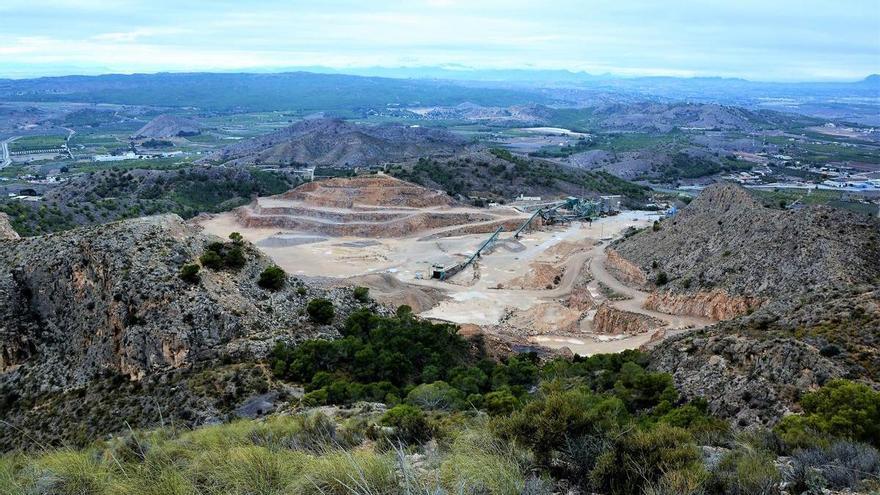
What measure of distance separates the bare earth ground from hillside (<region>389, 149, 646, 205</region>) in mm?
17845

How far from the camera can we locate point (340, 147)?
15425 centimetres

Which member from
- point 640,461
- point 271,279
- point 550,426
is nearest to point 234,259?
point 271,279

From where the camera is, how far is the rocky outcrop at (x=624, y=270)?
5191cm

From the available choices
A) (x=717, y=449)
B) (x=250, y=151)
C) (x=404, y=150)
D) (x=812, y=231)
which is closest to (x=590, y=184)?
(x=404, y=150)

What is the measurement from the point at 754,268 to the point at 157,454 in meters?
39.1

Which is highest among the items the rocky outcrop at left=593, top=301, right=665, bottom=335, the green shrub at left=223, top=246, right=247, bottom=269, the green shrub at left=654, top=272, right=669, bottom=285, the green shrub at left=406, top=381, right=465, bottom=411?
the green shrub at left=223, top=246, right=247, bottom=269

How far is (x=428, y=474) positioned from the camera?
450 inches

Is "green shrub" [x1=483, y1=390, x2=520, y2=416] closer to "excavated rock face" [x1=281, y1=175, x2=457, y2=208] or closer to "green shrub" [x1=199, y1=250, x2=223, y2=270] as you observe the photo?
"green shrub" [x1=199, y1=250, x2=223, y2=270]

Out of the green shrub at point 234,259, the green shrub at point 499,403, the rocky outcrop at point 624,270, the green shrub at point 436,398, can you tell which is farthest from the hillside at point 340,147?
the green shrub at point 499,403

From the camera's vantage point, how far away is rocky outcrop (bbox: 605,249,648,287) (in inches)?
2044

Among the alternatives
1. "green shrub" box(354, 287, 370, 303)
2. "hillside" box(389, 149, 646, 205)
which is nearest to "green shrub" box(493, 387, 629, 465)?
"green shrub" box(354, 287, 370, 303)

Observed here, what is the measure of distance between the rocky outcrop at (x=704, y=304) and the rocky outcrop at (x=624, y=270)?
4.37 m

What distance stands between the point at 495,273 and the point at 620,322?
2026 cm

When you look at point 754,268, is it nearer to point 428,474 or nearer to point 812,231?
point 812,231
